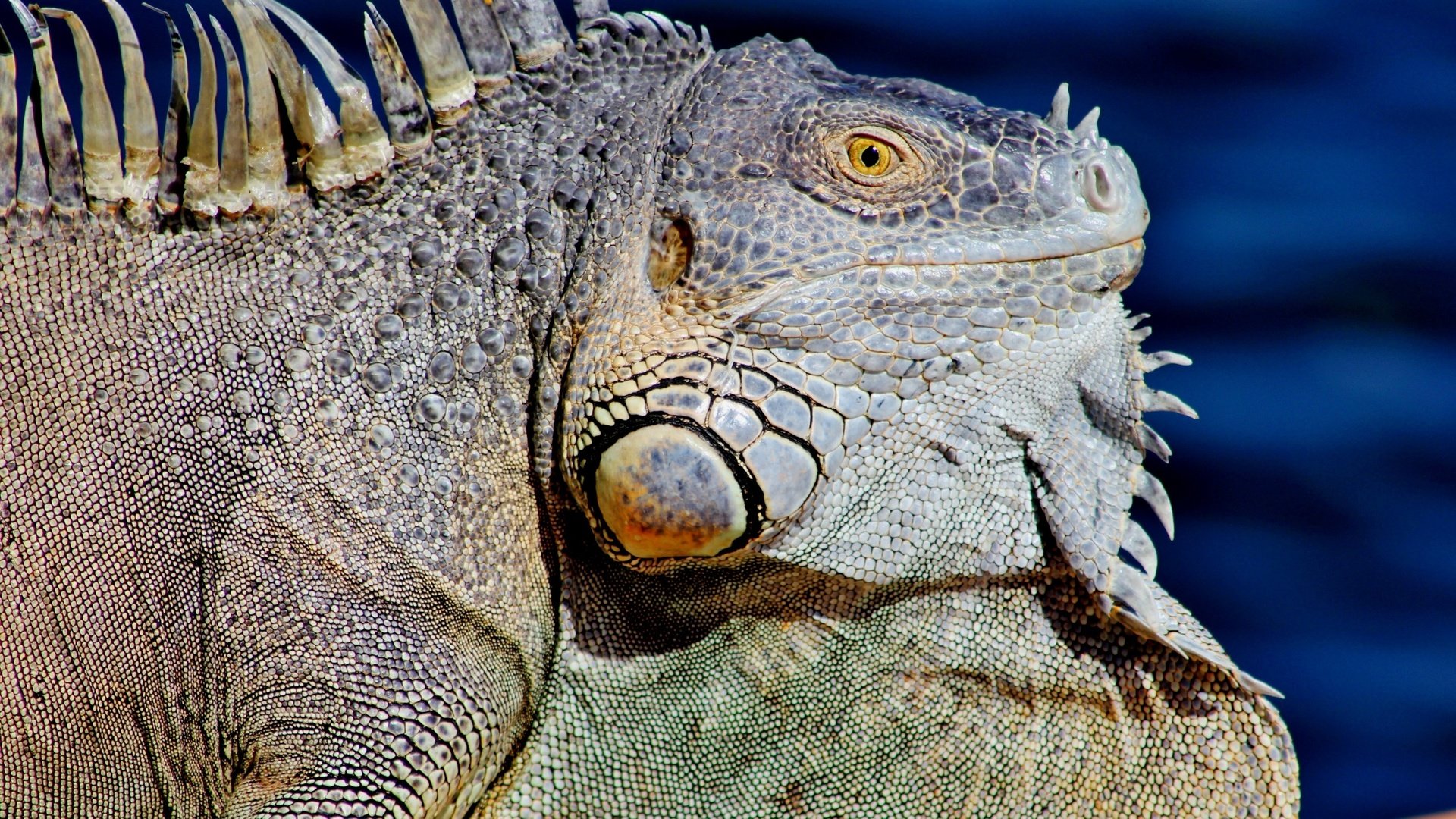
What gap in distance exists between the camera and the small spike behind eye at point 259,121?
Result: 1.55m

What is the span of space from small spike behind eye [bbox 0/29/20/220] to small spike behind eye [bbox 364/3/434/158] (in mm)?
438

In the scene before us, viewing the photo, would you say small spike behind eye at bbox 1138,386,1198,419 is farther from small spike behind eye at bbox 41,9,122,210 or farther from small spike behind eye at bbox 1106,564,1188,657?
small spike behind eye at bbox 41,9,122,210

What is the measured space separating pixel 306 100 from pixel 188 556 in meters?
0.58

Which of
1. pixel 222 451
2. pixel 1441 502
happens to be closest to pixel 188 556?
pixel 222 451

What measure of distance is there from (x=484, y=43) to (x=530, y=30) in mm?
67

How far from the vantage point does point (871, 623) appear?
5.42ft

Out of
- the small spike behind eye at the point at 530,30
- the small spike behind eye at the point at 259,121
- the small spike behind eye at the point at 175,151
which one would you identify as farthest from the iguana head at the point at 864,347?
the small spike behind eye at the point at 175,151

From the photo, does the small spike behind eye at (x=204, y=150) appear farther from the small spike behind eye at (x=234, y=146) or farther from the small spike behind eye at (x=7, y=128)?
the small spike behind eye at (x=7, y=128)

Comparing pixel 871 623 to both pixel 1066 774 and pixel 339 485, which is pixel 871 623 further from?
pixel 339 485

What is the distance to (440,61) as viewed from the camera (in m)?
1.62

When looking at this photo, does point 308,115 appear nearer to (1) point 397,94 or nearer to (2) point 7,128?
(1) point 397,94

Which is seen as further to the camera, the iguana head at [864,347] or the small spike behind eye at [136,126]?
the small spike behind eye at [136,126]

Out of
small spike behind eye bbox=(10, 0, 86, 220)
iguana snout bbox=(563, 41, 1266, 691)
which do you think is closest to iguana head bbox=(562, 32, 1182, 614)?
iguana snout bbox=(563, 41, 1266, 691)

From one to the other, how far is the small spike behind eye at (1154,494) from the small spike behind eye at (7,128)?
147cm
